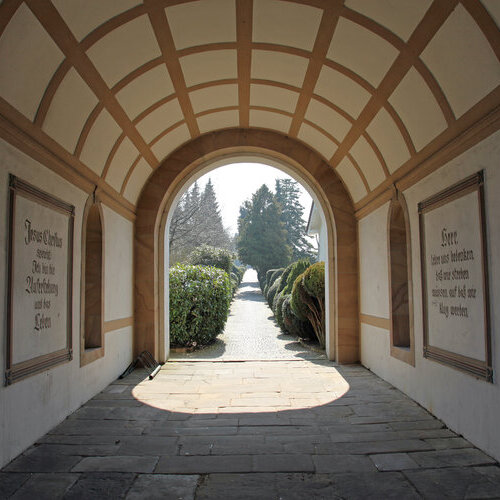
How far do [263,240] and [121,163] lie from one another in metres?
36.0

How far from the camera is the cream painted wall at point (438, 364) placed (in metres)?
3.63

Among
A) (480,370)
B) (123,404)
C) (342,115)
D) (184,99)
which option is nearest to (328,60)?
(342,115)

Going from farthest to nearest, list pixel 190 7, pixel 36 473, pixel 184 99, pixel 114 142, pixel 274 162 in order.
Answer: pixel 274 162 < pixel 184 99 < pixel 114 142 < pixel 190 7 < pixel 36 473

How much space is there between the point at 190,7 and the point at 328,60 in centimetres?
187

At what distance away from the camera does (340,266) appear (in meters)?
8.22

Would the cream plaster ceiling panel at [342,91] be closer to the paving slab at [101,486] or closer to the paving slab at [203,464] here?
the paving slab at [203,464]

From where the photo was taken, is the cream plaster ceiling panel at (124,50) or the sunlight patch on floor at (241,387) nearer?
the cream plaster ceiling panel at (124,50)

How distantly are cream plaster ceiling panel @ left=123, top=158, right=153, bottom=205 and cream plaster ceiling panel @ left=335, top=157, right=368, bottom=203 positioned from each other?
142 inches

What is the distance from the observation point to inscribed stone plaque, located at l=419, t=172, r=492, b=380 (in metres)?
3.87

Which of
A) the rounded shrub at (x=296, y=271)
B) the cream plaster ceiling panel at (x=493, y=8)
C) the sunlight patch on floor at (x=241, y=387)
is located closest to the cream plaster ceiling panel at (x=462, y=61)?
the cream plaster ceiling panel at (x=493, y=8)

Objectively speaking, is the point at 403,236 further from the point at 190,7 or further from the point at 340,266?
the point at 190,7

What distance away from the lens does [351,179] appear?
7801 millimetres

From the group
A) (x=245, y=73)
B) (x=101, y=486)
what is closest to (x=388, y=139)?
(x=245, y=73)

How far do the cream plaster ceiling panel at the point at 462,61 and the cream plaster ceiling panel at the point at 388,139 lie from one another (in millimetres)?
1353
